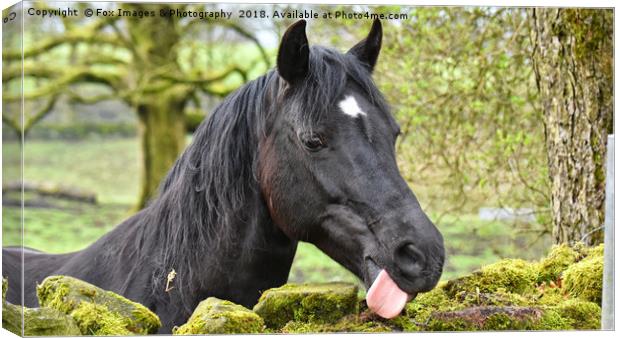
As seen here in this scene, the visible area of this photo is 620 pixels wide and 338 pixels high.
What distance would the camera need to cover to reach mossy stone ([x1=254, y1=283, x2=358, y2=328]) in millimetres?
3408

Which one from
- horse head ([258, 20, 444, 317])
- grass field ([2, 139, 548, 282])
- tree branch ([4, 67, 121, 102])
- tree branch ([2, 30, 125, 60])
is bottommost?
grass field ([2, 139, 548, 282])

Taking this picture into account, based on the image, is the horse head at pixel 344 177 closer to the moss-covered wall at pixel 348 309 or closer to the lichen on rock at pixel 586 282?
the moss-covered wall at pixel 348 309

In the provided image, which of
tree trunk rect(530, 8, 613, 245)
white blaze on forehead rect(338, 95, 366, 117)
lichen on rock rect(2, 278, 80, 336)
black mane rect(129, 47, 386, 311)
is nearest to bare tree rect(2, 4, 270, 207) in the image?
tree trunk rect(530, 8, 613, 245)

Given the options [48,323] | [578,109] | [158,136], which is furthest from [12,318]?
[158,136]

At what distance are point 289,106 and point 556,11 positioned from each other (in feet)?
7.28

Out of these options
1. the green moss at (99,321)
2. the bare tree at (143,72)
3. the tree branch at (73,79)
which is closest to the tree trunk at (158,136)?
the bare tree at (143,72)

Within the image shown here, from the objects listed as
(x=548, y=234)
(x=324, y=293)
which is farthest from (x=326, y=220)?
(x=548, y=234)

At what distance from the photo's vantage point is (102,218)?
1375cm

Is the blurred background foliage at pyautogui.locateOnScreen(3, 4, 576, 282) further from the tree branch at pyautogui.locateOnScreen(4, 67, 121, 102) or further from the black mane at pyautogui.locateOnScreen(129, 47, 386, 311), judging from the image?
the tree branch at pyautogui.locateOnScreen(4, 67, 121, 102)

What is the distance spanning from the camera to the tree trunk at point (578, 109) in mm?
4730

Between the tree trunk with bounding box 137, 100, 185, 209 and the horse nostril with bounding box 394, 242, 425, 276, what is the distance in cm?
929

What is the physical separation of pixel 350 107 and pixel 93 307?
4.54 ft

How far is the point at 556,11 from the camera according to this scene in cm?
482

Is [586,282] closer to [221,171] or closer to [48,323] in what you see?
[221,171]
